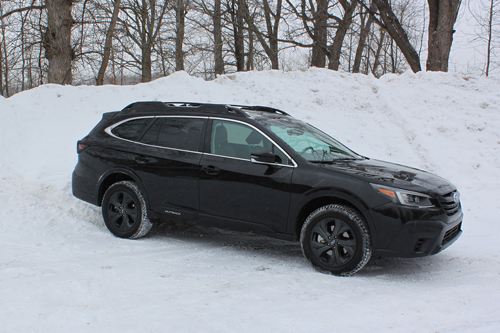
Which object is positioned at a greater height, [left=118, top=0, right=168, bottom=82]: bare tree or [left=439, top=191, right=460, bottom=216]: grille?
[left=118, top=0, right=168, bottom=82]: bare tree

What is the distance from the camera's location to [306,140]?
5.24 meters

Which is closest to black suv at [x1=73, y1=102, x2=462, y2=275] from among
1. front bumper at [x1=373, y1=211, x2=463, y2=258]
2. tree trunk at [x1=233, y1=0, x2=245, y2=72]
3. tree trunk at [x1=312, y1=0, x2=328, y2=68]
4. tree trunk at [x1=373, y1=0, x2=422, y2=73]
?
front bumper at [x1=373, y1=211, x2=463, y2=258]

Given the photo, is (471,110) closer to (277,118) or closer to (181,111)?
(277,118)

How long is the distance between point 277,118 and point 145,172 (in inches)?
73.1

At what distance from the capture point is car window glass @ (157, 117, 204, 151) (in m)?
5.37

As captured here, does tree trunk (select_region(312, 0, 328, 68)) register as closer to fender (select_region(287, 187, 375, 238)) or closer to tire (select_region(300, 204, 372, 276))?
fender (select_region(287, 187, 375, 238))

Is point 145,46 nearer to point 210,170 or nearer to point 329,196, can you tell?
point 210,170

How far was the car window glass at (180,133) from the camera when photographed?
5367 mm

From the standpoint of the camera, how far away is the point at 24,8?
1480cm

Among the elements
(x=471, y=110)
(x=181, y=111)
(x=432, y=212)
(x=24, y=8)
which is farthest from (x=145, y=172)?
(x=24, y=8)

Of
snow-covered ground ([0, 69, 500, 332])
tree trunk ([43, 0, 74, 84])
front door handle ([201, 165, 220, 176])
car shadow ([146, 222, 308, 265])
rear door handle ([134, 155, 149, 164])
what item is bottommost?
car shadow ([146, 222, 308, 265])

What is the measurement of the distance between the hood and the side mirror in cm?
55

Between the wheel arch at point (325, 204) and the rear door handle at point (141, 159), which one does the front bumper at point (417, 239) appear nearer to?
the wheel arch at point (325, 204)

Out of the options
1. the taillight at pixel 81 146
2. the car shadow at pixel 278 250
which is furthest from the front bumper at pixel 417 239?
the taillight at pixel 81 146
